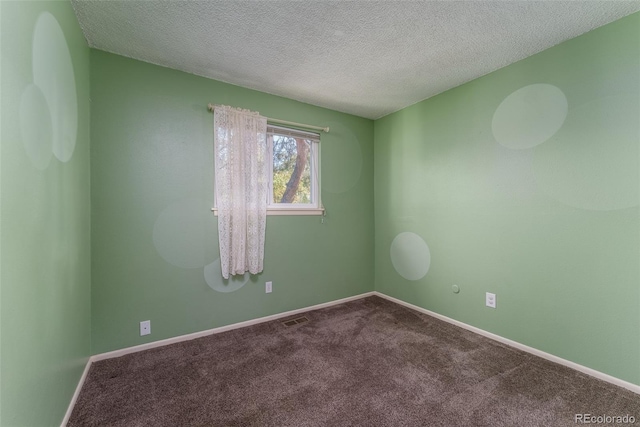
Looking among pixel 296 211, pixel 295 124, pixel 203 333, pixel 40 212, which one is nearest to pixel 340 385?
pixel 203 333

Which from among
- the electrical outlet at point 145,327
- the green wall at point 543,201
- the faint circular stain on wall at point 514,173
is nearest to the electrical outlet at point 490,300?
the green wall at point 543,201

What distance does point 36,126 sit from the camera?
108cm

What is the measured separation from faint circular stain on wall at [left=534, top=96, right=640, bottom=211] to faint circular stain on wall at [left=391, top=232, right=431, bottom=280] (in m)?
1.24

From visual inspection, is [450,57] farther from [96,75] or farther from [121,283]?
[121,283]

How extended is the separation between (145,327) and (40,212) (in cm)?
140

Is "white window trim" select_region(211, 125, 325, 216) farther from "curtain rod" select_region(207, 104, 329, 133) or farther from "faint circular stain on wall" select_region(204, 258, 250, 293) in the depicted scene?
"faint circular stain on wall" select_region(204, 258, 250, 293)

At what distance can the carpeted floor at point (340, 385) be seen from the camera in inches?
56.9

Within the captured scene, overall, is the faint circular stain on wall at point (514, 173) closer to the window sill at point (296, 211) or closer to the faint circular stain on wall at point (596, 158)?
the faint circular stain on wall at point (596, 158)

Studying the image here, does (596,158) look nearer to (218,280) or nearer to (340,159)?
(340,159)

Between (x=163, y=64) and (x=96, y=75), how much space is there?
0.48m

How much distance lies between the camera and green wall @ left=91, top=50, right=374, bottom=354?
2.01 meters

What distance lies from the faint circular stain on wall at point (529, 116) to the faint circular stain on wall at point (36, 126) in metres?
2.96

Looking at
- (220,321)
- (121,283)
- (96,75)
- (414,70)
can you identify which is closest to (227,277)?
(220,321)

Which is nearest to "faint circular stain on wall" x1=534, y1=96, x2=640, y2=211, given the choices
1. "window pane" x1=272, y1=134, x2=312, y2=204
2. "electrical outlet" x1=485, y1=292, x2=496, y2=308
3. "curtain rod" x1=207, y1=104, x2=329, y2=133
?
"electrical outlet" x1=485, y1=292, x2=496, y2=308
